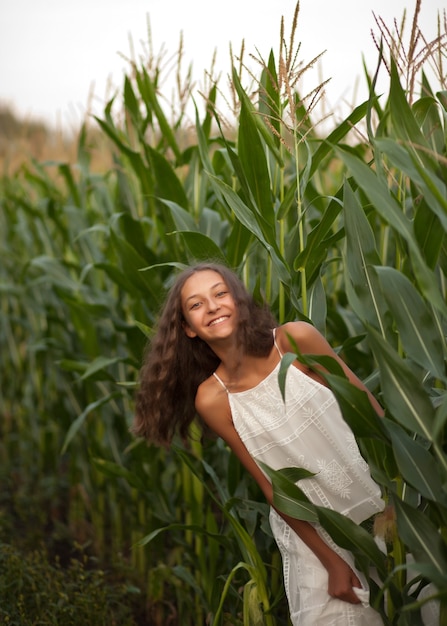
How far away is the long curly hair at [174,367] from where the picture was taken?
1690 millimetres

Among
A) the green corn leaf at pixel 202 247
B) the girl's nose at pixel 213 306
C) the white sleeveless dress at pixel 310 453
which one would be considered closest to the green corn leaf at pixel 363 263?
the white sleeveless dress at pixel 310 453

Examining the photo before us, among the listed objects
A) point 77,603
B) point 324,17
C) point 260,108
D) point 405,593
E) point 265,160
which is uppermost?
point 324,17

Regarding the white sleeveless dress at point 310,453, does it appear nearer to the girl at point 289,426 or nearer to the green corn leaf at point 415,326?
the girl at point 289,426

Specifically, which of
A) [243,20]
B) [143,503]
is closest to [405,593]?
[143,503]

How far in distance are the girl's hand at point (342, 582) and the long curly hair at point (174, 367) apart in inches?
20.8

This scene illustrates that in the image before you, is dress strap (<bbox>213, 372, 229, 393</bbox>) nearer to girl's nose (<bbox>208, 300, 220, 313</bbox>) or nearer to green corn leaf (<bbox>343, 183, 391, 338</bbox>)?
girl's nose (<bbox>208, 300, 220, 313</bbox>)

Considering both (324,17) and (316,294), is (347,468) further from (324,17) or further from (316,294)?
(324,17)

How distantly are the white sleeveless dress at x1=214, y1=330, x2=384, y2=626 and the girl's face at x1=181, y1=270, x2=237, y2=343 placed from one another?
156mm

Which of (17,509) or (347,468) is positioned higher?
(347,468)

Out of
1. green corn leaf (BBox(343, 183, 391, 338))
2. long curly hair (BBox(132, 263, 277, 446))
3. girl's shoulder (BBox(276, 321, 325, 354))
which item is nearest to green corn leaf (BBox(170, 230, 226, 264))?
long curly hair (BBox(132, 263, 277, 446))

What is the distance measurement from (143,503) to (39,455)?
116cm

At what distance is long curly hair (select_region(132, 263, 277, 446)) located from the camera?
1.69m

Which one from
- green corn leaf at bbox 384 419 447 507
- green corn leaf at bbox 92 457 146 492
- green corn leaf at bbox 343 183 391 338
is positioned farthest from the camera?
green corn leaf at bbox 92 457 146 492

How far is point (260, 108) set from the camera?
76.6 inches
